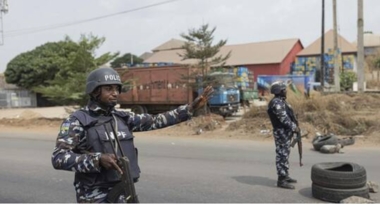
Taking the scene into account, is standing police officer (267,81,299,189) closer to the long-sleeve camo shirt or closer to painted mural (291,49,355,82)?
the long-sleeve camo shirt

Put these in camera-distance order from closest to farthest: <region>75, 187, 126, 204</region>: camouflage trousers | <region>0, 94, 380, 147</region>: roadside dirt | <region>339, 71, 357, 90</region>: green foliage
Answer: <region>75, 187, 126, 204</region>: camouflage trousers
<region>0, 94, 380, 147</region>: roadside dirt
<region>339, 71, 357, 90</region>: green foliage

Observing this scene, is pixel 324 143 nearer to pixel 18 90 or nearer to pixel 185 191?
pixel 185 191

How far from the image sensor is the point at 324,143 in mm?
10227

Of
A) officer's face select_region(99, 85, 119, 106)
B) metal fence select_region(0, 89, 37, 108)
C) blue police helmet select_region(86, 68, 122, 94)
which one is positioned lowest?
metal fence select_region(0, 89, 37, 108)

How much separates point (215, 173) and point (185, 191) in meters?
1.50

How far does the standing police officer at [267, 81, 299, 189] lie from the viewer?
21.4 ft

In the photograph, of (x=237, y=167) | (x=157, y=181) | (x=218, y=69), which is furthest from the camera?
(x=218, y=69)

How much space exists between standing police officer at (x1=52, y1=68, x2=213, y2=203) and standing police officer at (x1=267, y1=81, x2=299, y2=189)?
165 inches

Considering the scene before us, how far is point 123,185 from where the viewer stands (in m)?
2.41

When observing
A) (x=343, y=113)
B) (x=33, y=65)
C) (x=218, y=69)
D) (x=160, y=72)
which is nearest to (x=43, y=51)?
(x=33, y=65)

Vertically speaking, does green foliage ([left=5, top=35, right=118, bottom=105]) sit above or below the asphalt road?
above

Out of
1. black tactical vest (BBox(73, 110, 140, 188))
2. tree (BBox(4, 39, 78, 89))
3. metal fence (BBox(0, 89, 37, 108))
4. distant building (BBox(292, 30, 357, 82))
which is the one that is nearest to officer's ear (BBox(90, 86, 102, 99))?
black tactical vest (BBox(73, 110, 140, 188))

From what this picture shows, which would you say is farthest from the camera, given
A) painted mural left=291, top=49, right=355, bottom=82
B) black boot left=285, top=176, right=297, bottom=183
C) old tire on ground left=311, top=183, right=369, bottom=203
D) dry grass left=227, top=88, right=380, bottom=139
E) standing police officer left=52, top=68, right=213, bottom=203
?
painted mural left=291, top=49, right=355, bottom=82

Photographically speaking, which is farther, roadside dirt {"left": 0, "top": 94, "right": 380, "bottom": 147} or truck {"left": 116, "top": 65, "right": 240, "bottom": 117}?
truck {"left": 116, "top": 65, "right": 240, "bottom": 117}
